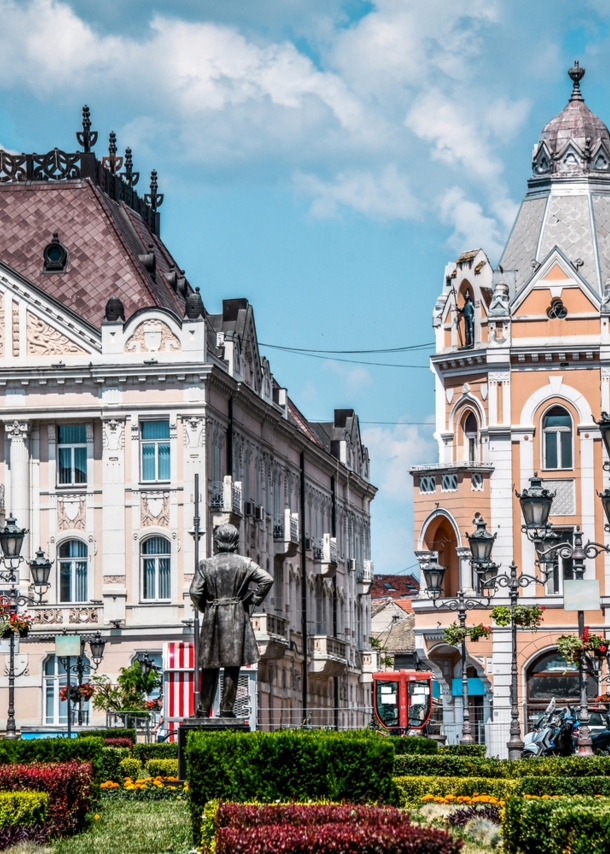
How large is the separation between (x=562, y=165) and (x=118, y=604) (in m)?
21.2

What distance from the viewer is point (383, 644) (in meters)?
132

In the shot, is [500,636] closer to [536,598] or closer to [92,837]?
[536,598]

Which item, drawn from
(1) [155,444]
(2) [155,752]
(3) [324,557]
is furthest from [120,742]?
(3) [324,557]

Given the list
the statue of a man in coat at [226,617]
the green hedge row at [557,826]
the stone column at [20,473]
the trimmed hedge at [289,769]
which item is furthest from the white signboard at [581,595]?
the stone column at [20,473]

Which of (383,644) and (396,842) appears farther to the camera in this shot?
(383,644)

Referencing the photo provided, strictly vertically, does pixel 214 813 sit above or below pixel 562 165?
below

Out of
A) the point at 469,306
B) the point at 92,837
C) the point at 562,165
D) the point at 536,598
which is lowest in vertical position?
the point at 92,837

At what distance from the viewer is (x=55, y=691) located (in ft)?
206

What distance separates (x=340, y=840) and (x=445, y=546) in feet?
156

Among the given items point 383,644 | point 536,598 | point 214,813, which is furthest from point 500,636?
point 383,644

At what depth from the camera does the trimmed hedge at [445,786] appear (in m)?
27.3

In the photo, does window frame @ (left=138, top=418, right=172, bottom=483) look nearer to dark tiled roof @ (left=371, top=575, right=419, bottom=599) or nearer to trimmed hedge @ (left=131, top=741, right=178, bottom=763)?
trimmed hedge @ (left=131, top=741, right=178, bottom=763)

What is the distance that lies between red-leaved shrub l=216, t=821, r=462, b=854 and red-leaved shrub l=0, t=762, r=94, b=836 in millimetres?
6628

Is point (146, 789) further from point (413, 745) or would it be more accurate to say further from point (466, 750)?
point (466, 750)
